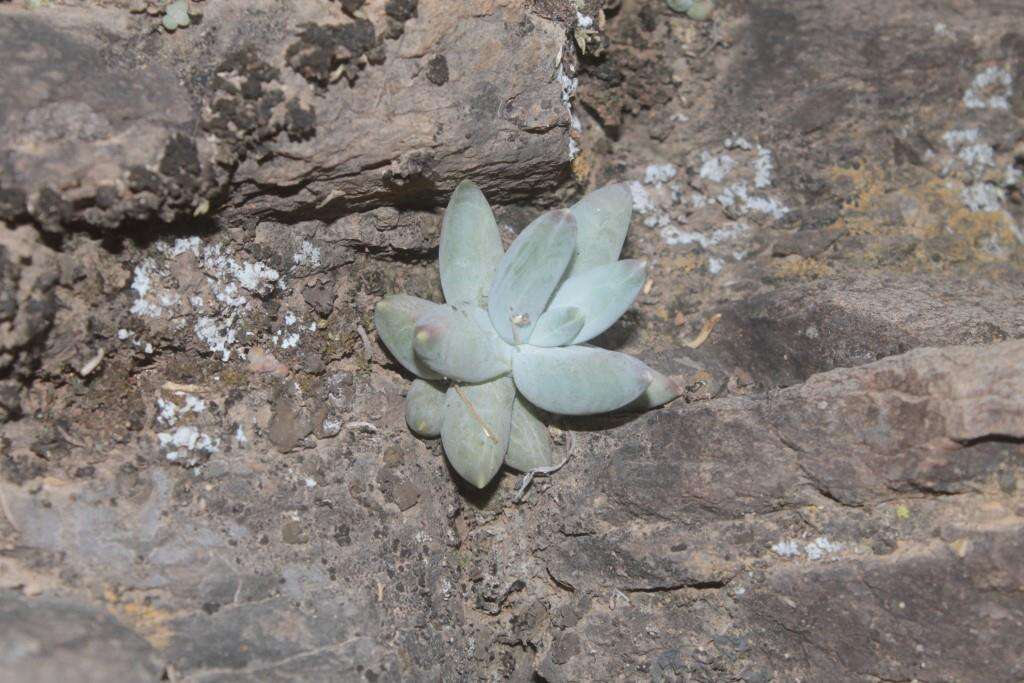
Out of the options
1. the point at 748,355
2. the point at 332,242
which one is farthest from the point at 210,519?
the point at 748,355

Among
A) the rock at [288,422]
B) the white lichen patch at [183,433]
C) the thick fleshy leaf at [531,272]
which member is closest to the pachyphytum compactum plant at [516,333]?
the thick fleshy leaf at [531,272]

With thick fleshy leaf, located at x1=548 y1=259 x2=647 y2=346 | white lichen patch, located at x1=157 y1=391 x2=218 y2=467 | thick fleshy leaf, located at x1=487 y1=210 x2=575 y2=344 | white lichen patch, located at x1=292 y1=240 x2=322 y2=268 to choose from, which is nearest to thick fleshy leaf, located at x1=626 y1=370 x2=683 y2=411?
thick fleshy leaf, located at x1=548 y1=259 x2=647 y2=346

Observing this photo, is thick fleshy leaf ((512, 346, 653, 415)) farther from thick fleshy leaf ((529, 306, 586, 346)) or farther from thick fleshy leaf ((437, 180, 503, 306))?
thick fleshy leaf ((437, 180, 503, 306))

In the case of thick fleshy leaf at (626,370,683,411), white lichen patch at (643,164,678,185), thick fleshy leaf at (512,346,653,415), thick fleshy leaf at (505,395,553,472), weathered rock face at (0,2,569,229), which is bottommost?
thick fleshy leaf at (505,395,553,472)

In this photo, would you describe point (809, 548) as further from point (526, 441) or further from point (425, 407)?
point (425, 407)

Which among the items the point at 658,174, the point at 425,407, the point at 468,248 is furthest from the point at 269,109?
the point at 658,174
